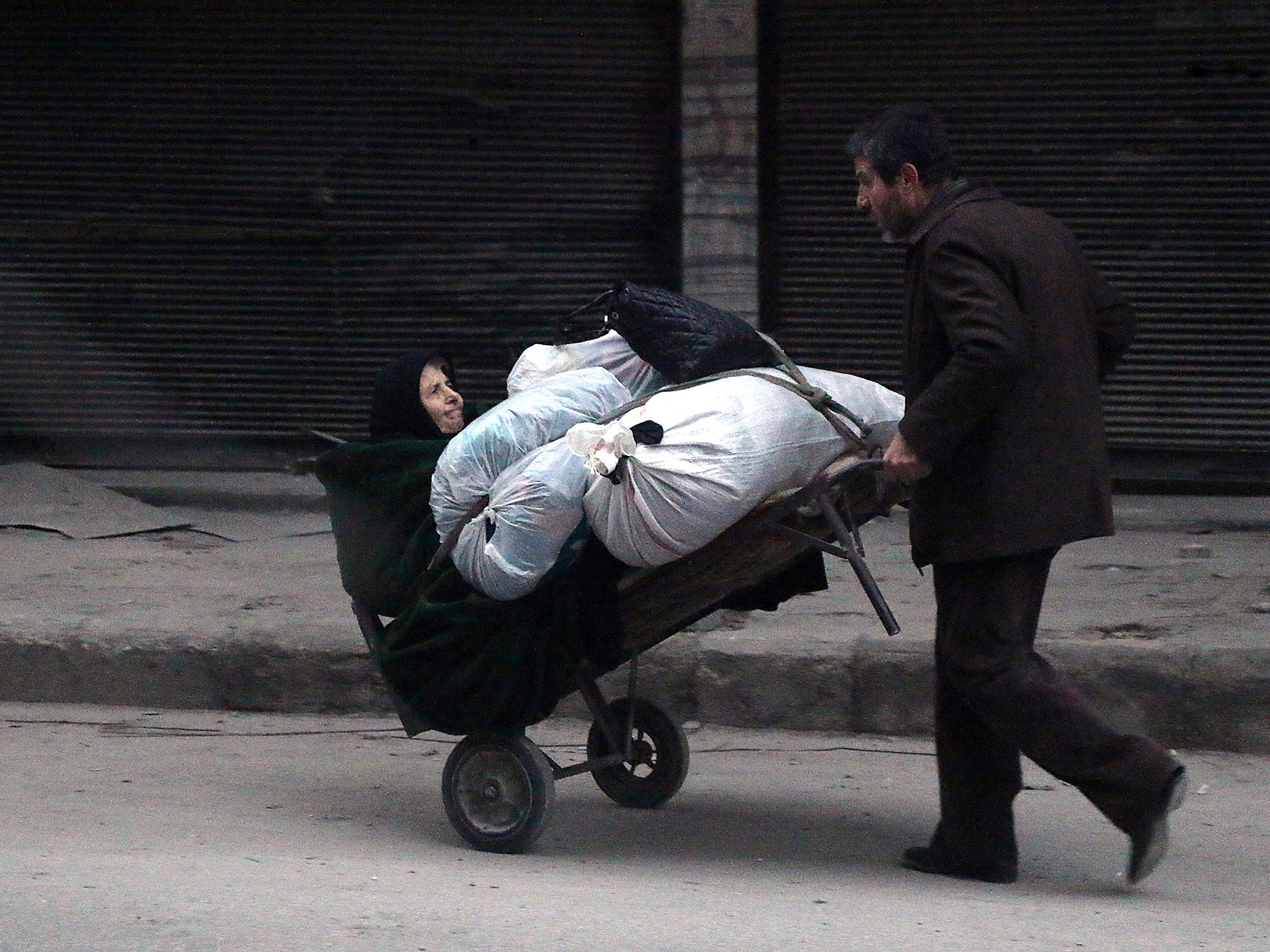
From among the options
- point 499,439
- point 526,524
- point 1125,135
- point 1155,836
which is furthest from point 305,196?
point 1155,836

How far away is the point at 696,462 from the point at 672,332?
331mm

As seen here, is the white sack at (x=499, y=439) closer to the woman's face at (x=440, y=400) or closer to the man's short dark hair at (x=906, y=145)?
the woman's face at (x=440, y=400)

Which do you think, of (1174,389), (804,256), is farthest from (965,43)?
(1174,389)

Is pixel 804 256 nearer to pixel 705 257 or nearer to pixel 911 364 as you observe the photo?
pixel 705 257

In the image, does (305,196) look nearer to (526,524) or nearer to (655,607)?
(655,607)

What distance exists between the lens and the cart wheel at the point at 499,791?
3.84 metres

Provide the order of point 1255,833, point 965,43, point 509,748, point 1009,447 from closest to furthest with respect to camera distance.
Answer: point 1009,447 < point 509,748 < point 1255,833 < point 965,43

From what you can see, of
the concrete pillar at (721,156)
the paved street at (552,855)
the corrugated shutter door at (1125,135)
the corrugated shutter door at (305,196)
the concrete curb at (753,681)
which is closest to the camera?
the paved street at (552,855)

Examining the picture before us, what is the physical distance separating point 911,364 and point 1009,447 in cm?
26

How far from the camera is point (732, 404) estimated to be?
11.8ft

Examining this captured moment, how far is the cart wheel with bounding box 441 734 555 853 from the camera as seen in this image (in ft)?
12.6

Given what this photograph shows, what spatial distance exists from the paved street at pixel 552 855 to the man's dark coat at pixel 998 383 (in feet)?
2.40

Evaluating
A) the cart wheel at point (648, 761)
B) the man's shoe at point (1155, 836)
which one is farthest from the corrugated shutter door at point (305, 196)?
the man's shoe at point (1155, 836)

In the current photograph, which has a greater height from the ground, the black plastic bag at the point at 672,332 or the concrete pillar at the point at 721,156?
the concrete pillar at the point at 721,156
